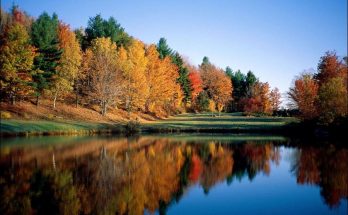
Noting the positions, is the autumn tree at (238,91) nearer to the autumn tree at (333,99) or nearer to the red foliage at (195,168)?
the autumn tree at (333,99)

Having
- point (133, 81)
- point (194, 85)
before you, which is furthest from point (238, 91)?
point (133, 81)

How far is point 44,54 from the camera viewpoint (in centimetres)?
5566

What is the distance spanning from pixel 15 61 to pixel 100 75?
15.5 meters

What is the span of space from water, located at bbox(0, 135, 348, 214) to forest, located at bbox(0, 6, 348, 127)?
24.1 meters

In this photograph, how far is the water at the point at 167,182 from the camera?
14013 millimetres

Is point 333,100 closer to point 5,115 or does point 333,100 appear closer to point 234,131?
point 234,131

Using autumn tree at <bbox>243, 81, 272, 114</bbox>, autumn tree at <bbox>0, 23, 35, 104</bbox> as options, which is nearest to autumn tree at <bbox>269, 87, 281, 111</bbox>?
autumn tree at <bbox>243, 81, 272, 114</bbox>

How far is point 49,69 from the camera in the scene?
56.6 metres

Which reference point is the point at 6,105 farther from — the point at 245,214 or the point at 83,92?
Answer: the point at 245,214

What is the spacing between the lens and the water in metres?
14.0

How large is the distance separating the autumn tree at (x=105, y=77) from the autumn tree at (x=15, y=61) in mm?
12797

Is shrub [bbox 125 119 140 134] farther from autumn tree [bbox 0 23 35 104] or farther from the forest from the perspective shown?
autumn tree [bbox 0 23 35 104]

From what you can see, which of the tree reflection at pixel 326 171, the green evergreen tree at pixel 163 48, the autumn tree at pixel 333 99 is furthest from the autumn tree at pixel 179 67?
the tree reflection at pixel 326 171

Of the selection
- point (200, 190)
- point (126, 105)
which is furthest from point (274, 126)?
point (200, 190)
